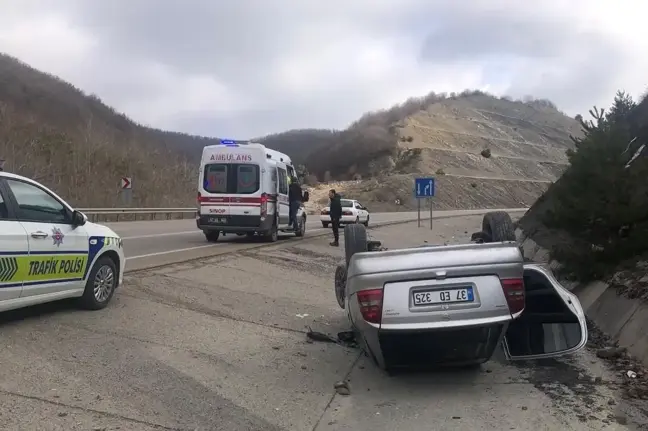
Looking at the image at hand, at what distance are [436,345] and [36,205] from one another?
14.7 feet

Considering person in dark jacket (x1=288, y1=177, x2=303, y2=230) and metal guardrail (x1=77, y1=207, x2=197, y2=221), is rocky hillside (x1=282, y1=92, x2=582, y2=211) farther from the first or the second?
person in dark jacket (x1=288, y1=177, x2=303, y2=230)

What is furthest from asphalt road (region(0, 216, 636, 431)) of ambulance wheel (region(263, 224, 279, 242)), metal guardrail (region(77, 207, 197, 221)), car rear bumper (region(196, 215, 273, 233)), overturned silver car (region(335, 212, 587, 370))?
metal guardrail (region(77, 207, 197, 221))

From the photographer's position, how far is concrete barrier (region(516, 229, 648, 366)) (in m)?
6.88

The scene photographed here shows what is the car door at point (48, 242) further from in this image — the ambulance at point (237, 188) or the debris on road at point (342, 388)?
the ambulance at point (237, 188)

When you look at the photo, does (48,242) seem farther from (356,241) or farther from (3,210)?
(356,241)

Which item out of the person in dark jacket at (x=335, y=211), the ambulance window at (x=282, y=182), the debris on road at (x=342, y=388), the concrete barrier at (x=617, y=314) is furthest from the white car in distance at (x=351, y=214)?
the debris on road at (x=342, y=388)

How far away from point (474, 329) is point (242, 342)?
2.86 meters

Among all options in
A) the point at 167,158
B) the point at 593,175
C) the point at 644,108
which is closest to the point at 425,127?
the point at 167,158

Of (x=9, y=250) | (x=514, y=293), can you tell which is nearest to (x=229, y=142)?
(x=9, y=250)

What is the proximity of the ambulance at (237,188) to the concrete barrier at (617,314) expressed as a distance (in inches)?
387

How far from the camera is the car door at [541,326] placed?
684 cm

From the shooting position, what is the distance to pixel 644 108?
51.3 feet

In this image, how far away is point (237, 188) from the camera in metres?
18.3

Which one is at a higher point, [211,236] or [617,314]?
[211,236]
